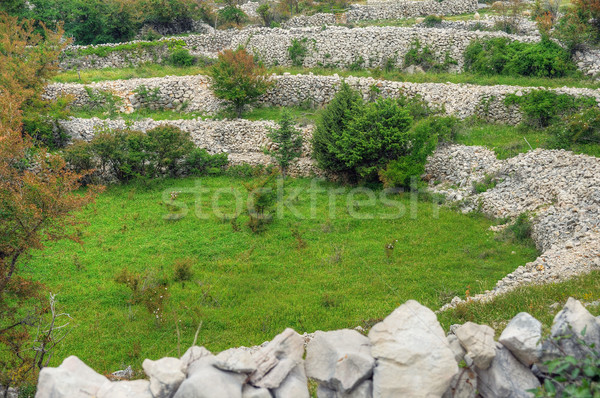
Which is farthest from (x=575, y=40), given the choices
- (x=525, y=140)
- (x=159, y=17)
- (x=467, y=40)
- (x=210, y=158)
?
(x=159, y=17)

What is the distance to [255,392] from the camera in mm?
4738

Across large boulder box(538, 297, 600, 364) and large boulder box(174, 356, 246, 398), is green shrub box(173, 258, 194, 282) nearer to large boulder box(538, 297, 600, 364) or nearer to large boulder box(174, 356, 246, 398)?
large boulder box(174, 356, 246, 398)

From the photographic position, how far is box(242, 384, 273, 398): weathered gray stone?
4.72 m

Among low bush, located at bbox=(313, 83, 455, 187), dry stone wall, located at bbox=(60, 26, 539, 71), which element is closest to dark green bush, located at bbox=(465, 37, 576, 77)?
dry stone wall, located at bbox=(60, 26, 539, 71)

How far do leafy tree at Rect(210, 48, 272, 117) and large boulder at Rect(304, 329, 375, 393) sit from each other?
1790 cm

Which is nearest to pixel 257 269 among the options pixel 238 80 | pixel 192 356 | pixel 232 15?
pixel 192 356

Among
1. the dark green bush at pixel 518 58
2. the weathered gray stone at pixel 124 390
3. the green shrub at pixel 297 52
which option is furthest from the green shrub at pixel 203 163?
the weathered gray stone at pixel 124 390

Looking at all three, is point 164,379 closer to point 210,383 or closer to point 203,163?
point 210,383

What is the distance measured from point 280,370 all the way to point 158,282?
7229 mm

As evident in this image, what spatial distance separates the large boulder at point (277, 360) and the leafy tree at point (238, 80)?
17867 mm

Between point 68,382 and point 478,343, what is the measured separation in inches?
156

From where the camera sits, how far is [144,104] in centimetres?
2395

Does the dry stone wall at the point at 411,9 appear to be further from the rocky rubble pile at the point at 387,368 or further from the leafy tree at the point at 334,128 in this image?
the rocky rubble pile at the point at 387,368

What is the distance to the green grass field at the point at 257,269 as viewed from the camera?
387 inches
